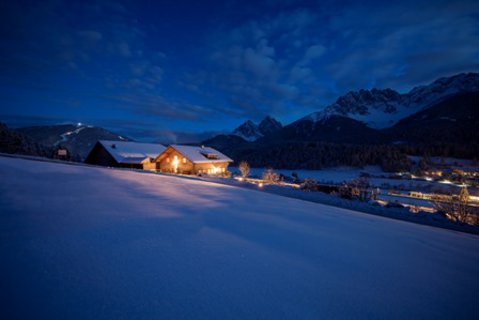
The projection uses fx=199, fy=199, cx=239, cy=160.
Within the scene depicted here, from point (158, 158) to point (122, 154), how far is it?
5.55 metres

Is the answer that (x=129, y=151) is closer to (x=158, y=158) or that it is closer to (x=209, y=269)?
(x=158, y=158)

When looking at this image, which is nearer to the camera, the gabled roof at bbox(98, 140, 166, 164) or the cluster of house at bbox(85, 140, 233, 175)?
the cluster of house at bbox(85, 140, 233, 175)

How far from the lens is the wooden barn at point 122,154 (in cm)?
3181

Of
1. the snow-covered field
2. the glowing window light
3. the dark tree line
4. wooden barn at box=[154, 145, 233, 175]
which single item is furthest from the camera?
the dark tree line

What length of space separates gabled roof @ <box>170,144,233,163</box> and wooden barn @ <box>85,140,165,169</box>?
556 cm

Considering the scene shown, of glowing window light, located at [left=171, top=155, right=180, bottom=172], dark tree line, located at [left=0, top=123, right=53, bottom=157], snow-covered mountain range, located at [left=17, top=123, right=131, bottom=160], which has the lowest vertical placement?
glowing window light, located at [left=171, top=155, right=180, bottom=172]

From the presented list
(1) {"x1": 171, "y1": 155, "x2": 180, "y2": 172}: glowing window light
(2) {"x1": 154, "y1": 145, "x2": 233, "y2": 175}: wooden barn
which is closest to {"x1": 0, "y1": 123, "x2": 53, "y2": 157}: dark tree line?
(2) {"x1": 154, "y1": 145, "x2": 233, "y2": 175}: wooden barn

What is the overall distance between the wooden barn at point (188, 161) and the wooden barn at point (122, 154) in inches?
94.9

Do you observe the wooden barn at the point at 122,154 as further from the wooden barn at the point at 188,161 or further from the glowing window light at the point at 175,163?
the glowing window light at the point at 175,163

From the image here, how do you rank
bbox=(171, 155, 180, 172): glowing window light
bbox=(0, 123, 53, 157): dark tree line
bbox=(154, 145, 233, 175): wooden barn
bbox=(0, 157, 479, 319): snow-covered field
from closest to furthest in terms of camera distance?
bbox=(0, 157, 479, 319): snow-covered field < bbox=(154, 145, 233, 175): wooden barn < bbox=(171, 155, 180, 172): glowing window light < bbox=(0, 123, 53, 157): dark tree line

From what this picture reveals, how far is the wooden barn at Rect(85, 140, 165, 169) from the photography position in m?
31.8

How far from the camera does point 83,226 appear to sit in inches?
135

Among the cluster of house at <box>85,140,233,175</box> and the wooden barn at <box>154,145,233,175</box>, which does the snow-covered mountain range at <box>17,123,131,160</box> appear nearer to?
the cluster of house at <box>85,140,233,175</box>

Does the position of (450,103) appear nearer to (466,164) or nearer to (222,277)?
(466,164)
